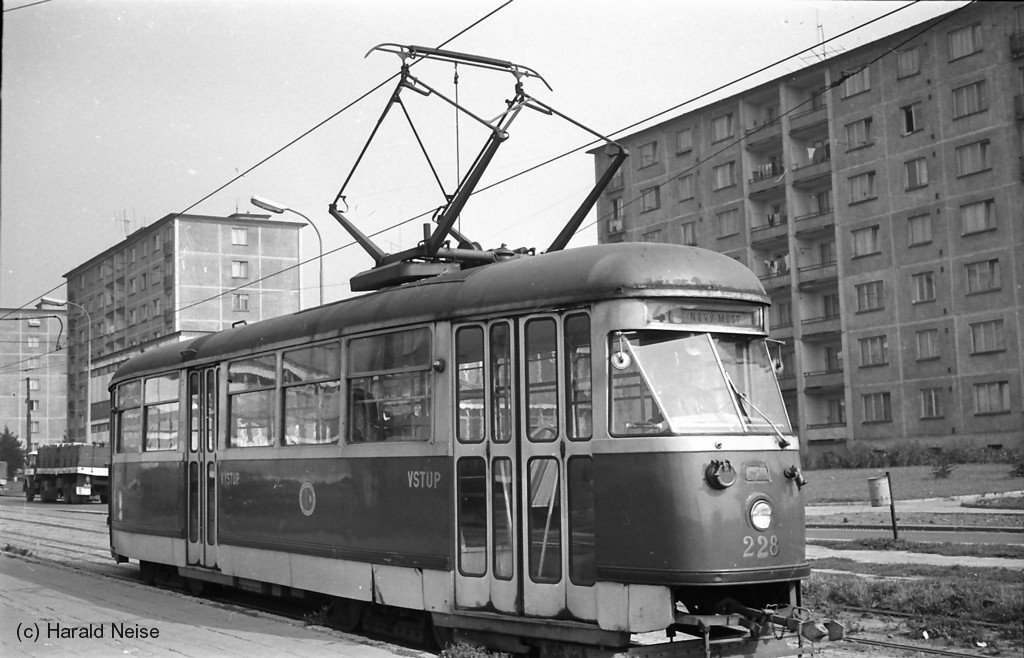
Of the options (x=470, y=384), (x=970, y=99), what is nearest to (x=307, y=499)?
(x=470, y=384)

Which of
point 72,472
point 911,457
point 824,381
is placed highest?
point 824,381

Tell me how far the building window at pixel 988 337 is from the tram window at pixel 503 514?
32.8m

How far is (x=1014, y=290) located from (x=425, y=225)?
3104 cm

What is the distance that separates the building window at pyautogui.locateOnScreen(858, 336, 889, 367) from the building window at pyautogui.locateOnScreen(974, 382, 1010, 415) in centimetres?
412

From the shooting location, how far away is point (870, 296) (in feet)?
140

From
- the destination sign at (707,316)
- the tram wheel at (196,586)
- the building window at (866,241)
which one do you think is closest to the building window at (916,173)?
the building window at (866,241)

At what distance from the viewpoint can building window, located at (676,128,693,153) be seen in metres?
48.8

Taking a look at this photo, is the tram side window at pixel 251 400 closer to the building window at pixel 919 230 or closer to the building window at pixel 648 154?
the building window at pixel 919 230

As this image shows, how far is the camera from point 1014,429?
37.3 m

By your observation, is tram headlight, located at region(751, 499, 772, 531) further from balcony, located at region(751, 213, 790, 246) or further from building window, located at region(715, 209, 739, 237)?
building window, located at region(715, 209, 739, 237)

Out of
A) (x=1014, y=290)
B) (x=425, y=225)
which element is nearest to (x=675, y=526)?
(x=425, y=225)

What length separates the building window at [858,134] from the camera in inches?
1658

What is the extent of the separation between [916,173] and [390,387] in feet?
112

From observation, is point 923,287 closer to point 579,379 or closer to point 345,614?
point 345,614
